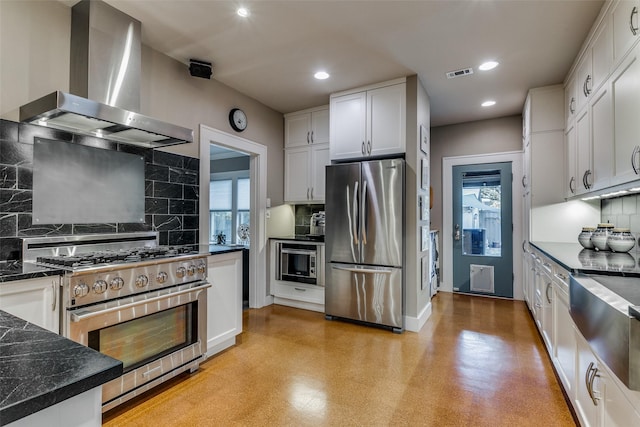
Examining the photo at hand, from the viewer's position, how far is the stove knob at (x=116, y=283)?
1.85 meters

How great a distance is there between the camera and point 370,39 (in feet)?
8.86

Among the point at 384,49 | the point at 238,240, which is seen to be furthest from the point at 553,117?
the point at 238,240

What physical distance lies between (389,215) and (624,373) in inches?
95.7

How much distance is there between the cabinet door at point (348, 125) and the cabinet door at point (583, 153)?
77.4 inches

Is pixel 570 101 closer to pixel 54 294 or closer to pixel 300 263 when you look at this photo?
pixel 300 263

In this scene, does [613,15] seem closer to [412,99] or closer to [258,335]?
[412,99]

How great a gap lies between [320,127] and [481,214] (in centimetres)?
276

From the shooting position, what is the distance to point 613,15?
2062 mm

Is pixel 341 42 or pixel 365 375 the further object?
pixel 341 42

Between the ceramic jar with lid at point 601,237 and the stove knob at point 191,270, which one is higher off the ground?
the ceramic jar with lid at point 601,237

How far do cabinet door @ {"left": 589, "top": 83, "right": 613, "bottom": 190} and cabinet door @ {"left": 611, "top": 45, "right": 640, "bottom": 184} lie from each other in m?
0.08

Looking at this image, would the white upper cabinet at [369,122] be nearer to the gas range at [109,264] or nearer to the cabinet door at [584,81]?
the cabinet door at [584,81]

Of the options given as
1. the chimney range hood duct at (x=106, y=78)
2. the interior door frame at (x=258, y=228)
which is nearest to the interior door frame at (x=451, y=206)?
the interior door frame at (x=258, y=228)

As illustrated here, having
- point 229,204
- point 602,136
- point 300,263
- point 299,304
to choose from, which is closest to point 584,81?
point 602,136
